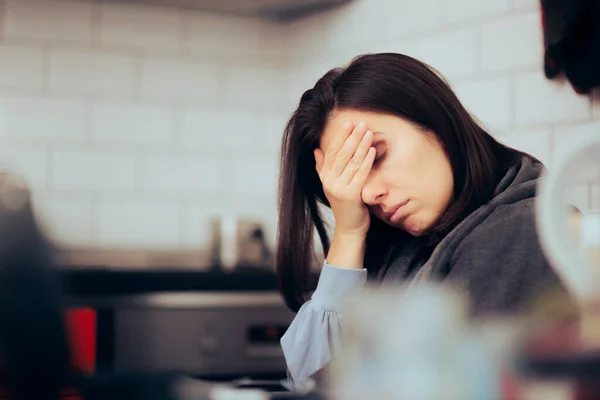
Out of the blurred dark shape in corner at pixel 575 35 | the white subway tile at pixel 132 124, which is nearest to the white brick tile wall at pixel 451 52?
the blurred dark shape in corner at pixel 575 35

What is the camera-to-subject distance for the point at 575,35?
22.3 inches

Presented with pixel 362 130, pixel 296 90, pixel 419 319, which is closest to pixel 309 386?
pixel 419 319

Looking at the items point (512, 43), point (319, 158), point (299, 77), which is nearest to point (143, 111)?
point (299, 77)

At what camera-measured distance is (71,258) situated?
5.87ft

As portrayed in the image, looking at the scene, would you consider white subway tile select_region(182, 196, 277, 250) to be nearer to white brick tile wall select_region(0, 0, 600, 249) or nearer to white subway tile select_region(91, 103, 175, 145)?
white brick tile wall select_region(0, 0, 600, 249)

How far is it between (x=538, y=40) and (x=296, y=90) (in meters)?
0.71

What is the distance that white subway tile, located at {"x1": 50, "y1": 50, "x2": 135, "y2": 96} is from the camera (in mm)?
1821

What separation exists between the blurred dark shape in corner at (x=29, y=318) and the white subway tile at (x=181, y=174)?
1258 millimetres

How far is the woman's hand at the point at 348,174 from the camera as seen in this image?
0.78 metres

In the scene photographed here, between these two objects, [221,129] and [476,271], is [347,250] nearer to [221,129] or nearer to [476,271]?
[476,271]

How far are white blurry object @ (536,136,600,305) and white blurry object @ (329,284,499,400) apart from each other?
4 centimetres

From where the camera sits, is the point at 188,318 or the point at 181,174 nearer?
the point at 188,318

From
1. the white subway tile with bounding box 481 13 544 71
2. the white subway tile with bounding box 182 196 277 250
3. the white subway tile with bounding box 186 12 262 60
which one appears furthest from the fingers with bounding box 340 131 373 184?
the white subway tile with bounding box 186 12 262 60

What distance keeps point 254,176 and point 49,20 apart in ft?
1.95
